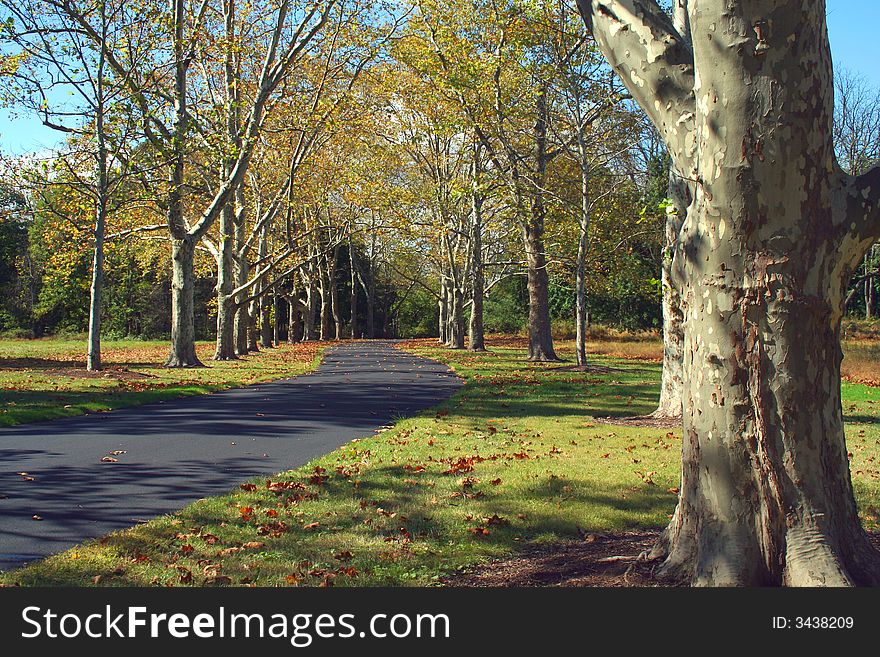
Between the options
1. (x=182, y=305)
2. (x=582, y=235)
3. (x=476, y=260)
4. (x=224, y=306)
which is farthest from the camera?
(x=476, y=260)

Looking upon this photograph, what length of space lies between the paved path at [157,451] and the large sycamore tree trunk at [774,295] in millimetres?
4501

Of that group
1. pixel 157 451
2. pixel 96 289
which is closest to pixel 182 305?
pixel 96 289

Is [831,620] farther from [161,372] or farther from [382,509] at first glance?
[161,372]

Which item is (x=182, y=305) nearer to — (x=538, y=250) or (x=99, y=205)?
(x=99, y=205)

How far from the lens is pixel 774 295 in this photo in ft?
14.9

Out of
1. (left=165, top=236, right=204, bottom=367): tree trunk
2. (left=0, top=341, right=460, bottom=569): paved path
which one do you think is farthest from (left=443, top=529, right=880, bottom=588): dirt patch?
(left=165, top=236, right=204, bottom=367): tree trunk

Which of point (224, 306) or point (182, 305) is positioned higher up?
point (224, 306)

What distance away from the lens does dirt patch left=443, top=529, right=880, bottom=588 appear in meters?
4.93

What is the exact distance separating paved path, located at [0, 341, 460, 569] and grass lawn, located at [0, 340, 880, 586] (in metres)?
0.44

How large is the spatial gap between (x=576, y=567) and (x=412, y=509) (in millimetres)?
2111

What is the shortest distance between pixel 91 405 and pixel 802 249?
1289cm

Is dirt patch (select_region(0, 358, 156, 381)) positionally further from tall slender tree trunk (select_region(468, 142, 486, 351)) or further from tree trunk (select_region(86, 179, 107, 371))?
tall slender tree trunk (select_region(468, 142, 486, 351))

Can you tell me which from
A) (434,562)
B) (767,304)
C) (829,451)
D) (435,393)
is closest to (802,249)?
(767,304)

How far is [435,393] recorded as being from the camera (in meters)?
18.5
